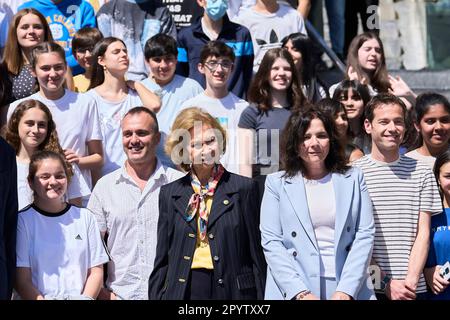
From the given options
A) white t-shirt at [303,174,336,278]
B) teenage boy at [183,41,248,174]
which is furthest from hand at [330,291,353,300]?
teenage boy at [183,41,248,174]

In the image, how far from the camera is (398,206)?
268 inches

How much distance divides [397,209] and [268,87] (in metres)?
1.86

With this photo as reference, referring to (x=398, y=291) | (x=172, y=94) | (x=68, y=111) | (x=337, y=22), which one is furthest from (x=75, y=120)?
(x=337, y=22)

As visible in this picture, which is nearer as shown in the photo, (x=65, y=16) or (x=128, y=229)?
(x=128, y=229)

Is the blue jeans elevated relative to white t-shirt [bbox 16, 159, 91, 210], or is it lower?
elevated

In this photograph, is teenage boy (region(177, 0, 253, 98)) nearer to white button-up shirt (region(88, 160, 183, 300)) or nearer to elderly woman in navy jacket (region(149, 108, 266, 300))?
white button-up shirt (region(88, 160, 183, 300))

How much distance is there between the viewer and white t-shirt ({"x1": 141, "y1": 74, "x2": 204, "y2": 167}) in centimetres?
865

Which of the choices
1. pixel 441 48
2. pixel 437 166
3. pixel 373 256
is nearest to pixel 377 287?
pixel 373 256

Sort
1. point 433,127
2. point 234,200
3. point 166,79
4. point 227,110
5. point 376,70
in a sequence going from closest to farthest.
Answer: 1. point 234,200
2. point 433,127
3. point 227,110
4. point 166,79
5. point 376,70

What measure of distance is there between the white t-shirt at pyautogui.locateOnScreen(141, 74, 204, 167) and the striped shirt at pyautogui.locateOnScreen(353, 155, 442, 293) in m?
2.18

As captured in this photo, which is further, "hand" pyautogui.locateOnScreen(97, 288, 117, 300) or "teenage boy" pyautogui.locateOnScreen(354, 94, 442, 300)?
"hand" pyautogui.locateOnScreen(97, 288, 117, 300)

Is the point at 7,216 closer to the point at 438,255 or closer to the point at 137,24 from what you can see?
the point at 438,255
